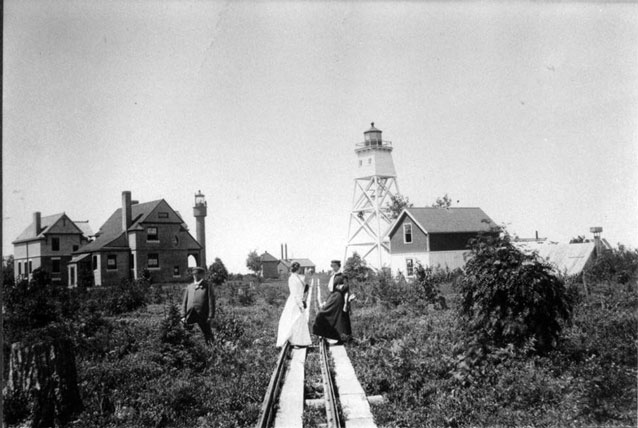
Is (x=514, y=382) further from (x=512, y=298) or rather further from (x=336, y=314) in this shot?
(x=336, y=314)

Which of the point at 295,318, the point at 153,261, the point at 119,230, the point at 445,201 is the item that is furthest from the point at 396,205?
the point at 295,318

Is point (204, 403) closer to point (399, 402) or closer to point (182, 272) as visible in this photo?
point (399, 402)

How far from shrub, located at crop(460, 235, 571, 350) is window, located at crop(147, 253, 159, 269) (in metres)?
24.9

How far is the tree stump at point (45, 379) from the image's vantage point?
6027mm

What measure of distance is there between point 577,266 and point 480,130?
11.2m

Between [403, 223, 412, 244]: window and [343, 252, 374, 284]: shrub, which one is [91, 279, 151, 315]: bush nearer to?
[343, 252, 374, 284]: shrub

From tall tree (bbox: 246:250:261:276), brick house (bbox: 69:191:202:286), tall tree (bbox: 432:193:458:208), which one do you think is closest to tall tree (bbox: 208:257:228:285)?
brick house (bbox: 69:191:202:286)

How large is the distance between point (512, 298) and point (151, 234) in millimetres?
23469

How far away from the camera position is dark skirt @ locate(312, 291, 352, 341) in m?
11.8

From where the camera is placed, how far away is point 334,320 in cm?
1188

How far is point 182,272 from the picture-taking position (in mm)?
30094

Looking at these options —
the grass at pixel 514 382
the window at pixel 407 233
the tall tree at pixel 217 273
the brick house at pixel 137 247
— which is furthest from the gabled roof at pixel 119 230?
the grass at pixel 514 382

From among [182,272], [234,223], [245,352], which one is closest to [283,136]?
[234,223]

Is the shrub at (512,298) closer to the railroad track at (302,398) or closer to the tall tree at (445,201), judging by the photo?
the railroad track at (302,398)
